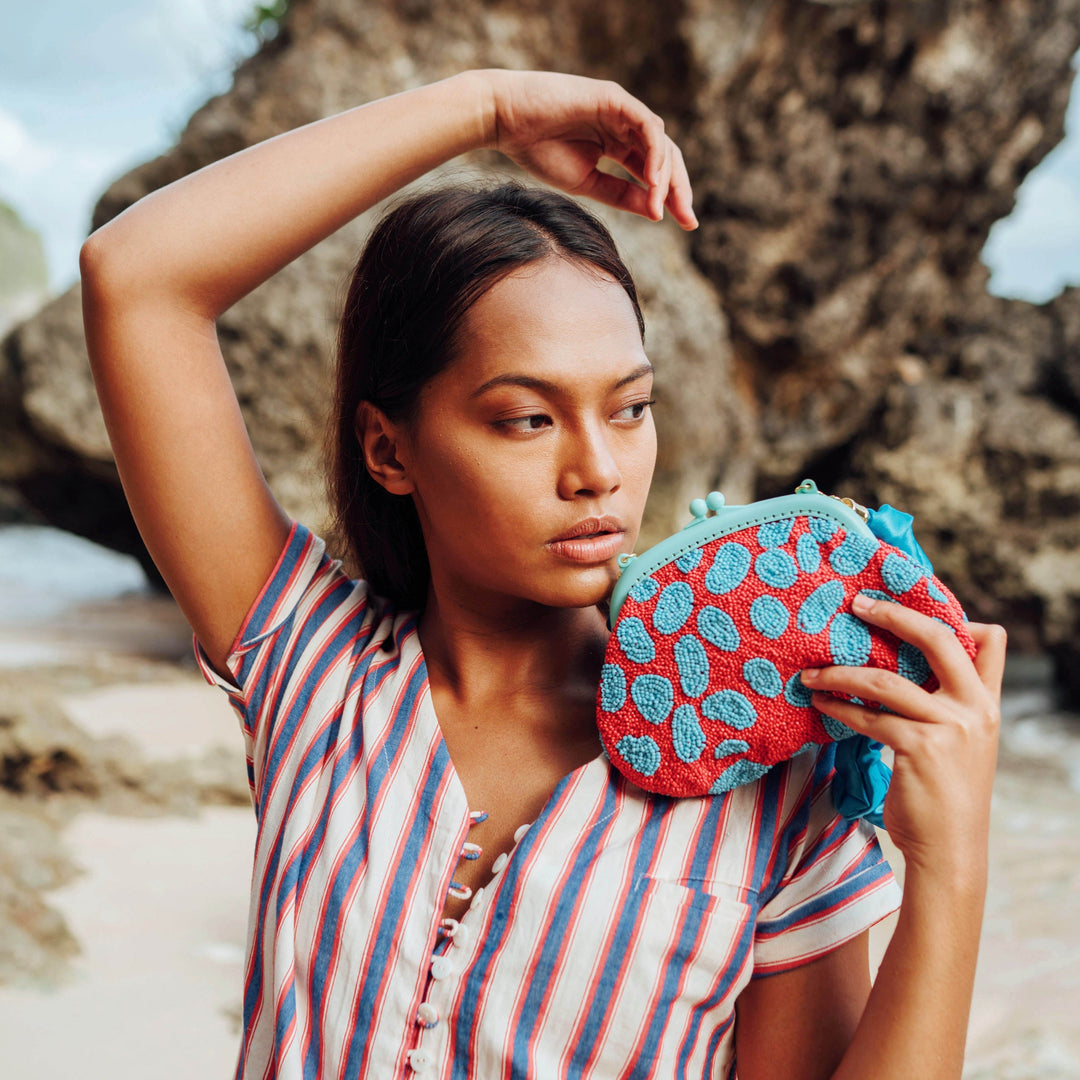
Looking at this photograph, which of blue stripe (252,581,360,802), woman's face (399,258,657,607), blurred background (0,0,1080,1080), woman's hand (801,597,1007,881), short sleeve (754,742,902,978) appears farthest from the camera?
blurred background (0,0,1080,1080)

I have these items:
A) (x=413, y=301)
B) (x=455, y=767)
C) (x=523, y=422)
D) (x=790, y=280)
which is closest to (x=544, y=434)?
(x=523, y=422)

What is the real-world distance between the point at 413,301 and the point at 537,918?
2.37 feet

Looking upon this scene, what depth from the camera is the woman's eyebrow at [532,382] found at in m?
1.04

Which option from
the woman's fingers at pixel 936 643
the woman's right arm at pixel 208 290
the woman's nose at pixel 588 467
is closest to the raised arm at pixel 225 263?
the woman's right arm at pixel 208 290

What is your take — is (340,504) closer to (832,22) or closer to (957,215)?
(832,22)

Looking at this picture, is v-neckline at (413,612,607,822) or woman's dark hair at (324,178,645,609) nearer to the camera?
v-neckline at (413,612,607,822)

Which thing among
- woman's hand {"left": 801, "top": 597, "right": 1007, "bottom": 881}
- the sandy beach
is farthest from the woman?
the sandy beach

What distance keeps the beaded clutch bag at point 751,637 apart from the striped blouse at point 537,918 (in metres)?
0.06

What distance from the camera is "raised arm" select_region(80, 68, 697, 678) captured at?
1.14 m

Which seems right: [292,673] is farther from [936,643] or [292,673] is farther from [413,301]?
[936,643]

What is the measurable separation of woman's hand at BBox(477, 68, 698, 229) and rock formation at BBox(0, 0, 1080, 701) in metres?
4.14

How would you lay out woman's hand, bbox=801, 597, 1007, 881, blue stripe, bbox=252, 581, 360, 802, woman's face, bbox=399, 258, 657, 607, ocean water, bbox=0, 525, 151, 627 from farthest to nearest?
ocean water, bbox=0, 525, 151, 627 < blue stripe, bbox=252, 581, 360, 802 < woman's face, bbox=399, 258, 657, 607 < woman's hand, bbox=801, 597, 1007, 881

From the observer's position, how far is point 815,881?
95 cm

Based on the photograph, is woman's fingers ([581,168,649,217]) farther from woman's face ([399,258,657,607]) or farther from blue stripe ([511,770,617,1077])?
blue stripe ([511,770,617,1077])
